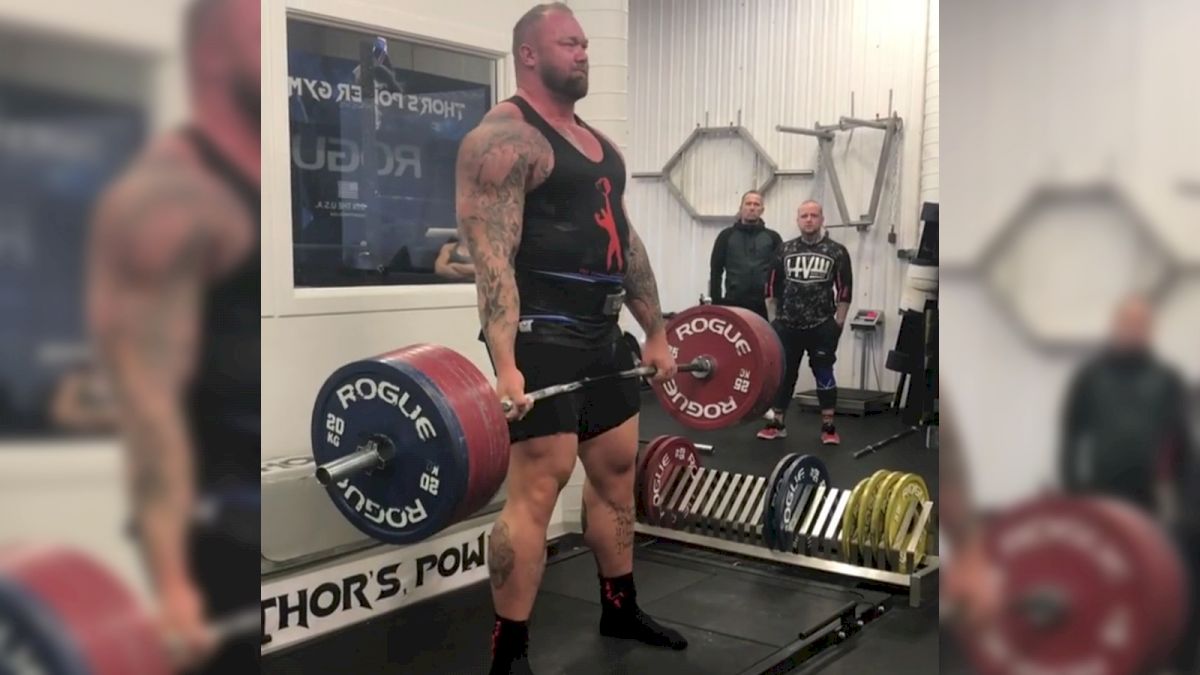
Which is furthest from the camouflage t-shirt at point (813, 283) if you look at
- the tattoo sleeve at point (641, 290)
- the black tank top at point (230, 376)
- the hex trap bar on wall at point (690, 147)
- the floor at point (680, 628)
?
the black tank top at point (230, 376)

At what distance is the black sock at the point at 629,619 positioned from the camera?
2.25 meters

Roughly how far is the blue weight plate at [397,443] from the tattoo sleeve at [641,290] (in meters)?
0.59

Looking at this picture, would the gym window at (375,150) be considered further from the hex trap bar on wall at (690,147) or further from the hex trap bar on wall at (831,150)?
the hex trap bar on wall at (690,147)

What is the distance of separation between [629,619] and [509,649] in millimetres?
397

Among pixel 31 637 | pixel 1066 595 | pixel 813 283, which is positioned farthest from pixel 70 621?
pixel 813 283

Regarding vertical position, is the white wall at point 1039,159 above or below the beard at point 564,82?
below

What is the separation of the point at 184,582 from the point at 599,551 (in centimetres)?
168

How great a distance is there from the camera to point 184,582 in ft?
1.90

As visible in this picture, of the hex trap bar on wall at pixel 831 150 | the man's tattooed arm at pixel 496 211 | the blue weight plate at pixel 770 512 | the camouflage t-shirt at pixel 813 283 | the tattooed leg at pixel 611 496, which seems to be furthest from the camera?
the hex trap bar on wall at pixel 831 150

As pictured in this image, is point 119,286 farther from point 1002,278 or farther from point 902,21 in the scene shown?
point 902,21

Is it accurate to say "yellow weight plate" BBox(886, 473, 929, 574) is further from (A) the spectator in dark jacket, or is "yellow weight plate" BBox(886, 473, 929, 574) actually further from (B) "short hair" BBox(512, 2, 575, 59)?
(A) the spectator in dark jacket

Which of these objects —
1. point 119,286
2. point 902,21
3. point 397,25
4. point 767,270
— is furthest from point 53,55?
point 902,21

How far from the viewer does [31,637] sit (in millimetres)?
499

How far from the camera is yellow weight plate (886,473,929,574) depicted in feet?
8.78
